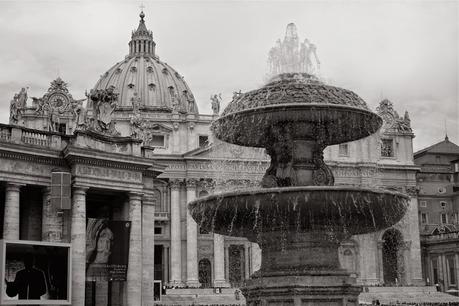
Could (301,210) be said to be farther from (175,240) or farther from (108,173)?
(175,240)

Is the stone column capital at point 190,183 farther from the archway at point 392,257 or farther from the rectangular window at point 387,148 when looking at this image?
the archway at point 392,257

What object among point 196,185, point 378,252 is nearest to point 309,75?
point 196,185

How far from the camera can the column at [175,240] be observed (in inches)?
2685

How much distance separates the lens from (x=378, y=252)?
248ft

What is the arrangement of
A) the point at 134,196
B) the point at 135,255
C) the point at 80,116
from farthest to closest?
the point at 80,116, the point at 134,196, the point at 135,255

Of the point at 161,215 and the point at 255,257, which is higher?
the point at 161,215

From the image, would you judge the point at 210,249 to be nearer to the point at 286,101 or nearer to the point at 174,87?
the point at 174,87

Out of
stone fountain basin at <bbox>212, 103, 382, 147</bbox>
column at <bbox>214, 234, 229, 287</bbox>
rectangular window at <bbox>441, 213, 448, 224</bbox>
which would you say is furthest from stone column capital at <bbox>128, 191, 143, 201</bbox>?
rectangular window at <bbox>441, 213, 448, 224</bbox>

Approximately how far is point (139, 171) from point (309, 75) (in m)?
10.8

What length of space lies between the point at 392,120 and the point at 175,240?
26.6 m

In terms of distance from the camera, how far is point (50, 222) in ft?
86.6

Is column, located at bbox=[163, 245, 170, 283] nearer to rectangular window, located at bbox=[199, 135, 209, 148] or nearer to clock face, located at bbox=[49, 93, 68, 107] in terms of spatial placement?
rectangular window, located at bbox=[199, 135, 209, 148]

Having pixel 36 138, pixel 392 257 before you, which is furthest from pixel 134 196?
pixel 392 257

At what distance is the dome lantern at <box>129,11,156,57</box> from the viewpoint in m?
114
